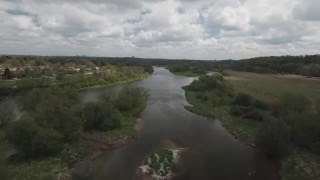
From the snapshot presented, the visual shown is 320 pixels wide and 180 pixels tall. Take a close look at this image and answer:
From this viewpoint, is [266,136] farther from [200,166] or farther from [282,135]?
[200,166]

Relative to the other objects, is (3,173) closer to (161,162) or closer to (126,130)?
(161,162)

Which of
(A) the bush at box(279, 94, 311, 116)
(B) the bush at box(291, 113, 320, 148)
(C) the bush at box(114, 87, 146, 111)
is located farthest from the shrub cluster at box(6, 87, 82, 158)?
(A) the bush at box(279, 94, 311, 116)

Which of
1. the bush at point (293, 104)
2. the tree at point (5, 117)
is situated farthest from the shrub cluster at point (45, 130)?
the bush at point (293, 104)

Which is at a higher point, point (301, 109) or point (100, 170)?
point (301, 109)

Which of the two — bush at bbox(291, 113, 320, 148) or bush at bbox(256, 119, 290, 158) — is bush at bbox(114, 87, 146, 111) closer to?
bush at bbox(256, 119, 290, 158)

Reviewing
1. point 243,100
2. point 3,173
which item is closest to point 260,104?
point 243,100

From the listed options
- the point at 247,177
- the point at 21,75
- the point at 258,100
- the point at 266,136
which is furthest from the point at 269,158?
the point at 21,75
